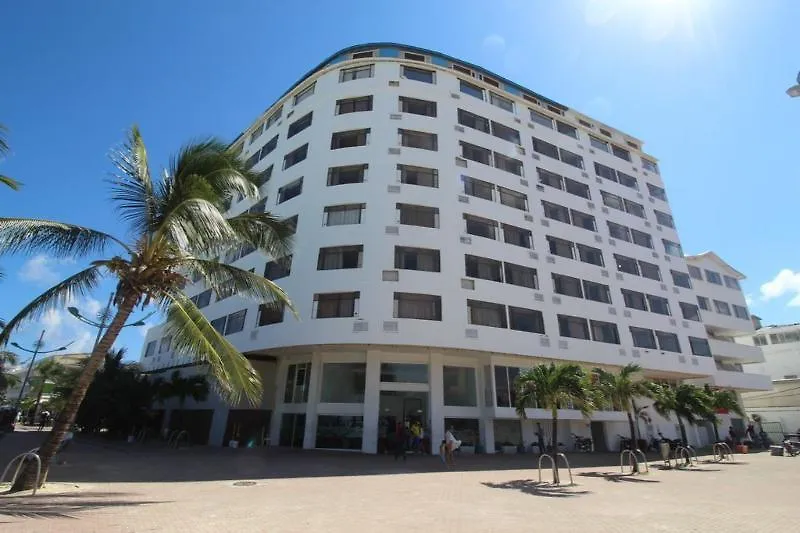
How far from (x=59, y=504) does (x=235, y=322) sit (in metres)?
18.3

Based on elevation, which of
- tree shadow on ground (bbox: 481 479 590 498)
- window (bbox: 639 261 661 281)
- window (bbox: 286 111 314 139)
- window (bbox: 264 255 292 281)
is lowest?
tree shadow on ground (bbox: 481 479 590 498)

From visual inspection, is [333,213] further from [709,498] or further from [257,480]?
[709,498]

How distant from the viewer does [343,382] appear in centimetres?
2230

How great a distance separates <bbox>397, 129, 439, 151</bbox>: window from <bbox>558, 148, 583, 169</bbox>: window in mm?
12713

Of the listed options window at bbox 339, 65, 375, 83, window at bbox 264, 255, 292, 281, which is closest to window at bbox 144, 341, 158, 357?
window at bbox 264, 255, 292, 281

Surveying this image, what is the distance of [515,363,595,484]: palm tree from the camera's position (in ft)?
48.0

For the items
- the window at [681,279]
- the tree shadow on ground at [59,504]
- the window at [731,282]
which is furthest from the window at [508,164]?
the window at [731,282]

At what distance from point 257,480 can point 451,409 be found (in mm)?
12226

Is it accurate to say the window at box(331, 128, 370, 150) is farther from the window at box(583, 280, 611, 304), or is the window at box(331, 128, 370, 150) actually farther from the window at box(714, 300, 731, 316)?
the window at box(714, 300, 731, 316)

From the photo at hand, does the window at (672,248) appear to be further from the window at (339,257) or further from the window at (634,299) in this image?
the window at (339,257)

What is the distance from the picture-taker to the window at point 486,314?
904 inches

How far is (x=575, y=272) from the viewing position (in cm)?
2819

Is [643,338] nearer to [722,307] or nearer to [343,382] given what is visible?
[722,307]

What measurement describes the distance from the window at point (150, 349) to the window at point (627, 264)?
135 ft
